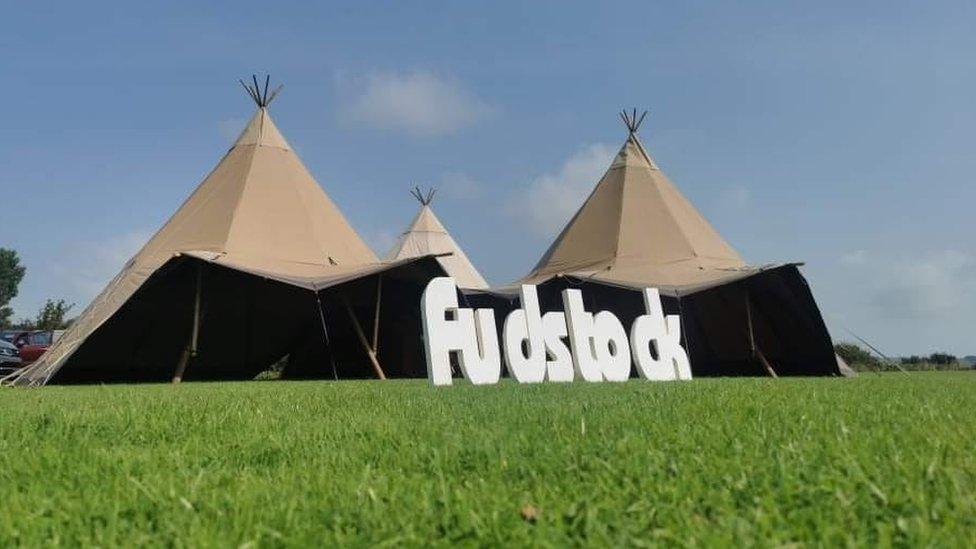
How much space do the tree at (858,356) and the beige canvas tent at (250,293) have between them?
29.7ft

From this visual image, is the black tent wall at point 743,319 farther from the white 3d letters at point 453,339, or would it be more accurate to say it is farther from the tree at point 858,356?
the white 3d letters at point 453,339

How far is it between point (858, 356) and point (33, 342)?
18387 mm

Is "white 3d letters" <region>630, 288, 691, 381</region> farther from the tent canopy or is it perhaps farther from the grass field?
the grass field

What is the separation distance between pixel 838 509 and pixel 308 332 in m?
17.1

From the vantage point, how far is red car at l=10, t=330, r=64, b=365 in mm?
17781

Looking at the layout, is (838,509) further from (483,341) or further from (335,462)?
(483,341)

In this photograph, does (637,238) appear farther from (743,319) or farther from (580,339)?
(580,339)

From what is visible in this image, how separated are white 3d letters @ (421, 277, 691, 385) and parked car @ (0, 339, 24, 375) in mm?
11540

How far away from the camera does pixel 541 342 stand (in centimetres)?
1037

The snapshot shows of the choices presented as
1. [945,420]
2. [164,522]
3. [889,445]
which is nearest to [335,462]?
[164,522]

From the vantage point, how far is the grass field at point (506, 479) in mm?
2125

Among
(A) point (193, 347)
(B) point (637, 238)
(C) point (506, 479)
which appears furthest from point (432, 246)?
(C) point (506, 479)

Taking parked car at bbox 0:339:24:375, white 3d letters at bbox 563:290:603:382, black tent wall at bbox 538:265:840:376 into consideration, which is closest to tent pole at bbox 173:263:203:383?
parked car at bbox 0:339:24:375

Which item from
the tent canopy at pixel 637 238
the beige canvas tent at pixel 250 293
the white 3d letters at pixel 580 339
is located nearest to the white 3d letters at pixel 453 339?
the white 3d letters at pixel 580 339
